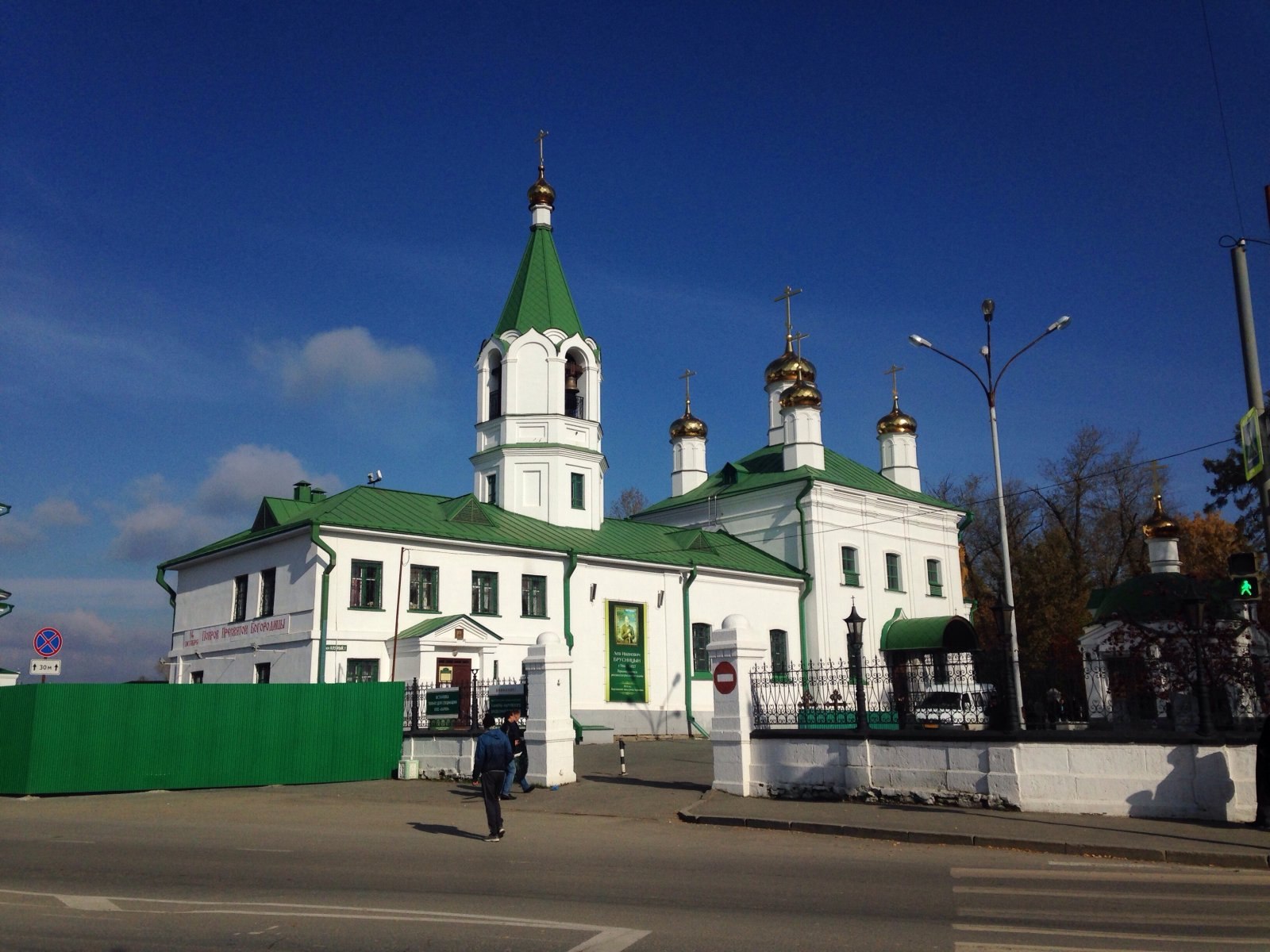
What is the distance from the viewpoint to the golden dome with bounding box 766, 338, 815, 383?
43.8 m

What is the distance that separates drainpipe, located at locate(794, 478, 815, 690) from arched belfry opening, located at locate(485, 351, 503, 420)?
11.1 meters

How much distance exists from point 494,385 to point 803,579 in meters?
12.5

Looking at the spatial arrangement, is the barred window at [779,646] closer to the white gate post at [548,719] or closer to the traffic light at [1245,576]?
the white gate post at [548,719]

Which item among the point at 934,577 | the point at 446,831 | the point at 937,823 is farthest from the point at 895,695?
the point at 934,577

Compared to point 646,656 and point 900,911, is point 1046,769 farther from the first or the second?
point 646,656

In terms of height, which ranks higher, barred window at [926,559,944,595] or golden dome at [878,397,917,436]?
golden dome at [878,397,917,436]

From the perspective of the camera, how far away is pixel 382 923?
7383 millimetres

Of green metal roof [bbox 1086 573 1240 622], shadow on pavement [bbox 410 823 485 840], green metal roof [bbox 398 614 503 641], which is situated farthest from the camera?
green metal roof [bbox 398 614 503 641]

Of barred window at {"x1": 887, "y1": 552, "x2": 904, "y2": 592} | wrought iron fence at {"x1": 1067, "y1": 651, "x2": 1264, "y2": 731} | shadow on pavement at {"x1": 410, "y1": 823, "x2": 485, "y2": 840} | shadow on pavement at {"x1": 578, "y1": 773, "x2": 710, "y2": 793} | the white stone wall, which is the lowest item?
shadow on pavement at {"x1": 410, "y1": 823, "x2": 485, "y2": 840}

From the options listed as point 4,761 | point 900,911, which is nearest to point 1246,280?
point 900,911

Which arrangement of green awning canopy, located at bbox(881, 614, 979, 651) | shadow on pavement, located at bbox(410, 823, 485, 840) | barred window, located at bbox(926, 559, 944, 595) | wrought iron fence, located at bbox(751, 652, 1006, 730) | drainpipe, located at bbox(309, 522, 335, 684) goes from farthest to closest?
barred window, located at bbox(926, 559, 944, 595) → green awning canopy, located at bbox(881, 614, 979, 651) → drainpipe, located at bbox(309, 522, 335, 684) → wrought iron fence, located at bbox(751, 652, 1006, 730) → shadow on pavement, located at bbox(410, 823, 485, 840)

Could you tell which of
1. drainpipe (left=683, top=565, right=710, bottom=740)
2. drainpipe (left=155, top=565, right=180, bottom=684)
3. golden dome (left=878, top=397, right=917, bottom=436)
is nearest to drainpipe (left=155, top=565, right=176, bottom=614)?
drainpipe (left=155, top=565, right=180, bottom=684)

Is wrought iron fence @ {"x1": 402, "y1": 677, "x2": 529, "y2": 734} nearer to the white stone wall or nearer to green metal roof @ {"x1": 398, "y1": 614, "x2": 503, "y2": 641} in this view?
green metal roof @ {"x1": 398, "y1": 614, "x2": 503, "y2": 641}

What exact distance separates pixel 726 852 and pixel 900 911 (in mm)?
3773
